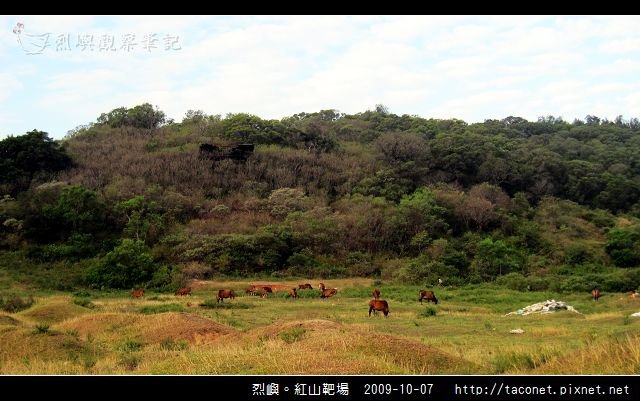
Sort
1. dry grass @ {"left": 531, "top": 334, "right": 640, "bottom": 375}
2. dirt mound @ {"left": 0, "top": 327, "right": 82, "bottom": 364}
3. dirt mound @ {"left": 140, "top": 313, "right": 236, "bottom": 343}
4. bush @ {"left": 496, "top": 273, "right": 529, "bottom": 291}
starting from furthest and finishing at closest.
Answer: bush @ {"left": 496, "top": 273, "right": 529, "bottom": 291} < dirt mound @ {"left": 140, "top": 313, "right": 236, "bottom": 343} < dirt mound @ {"left": 0, "top": 327, "right": 82, "bottom": 364} < dry grass @ {"left": 531, "top": 334, "right": 640, "bottom": 375}

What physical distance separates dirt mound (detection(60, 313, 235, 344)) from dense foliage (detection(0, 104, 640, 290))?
17.9 m

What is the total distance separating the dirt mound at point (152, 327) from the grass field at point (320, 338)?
4 cm

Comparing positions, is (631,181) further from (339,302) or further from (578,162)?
(339,302)

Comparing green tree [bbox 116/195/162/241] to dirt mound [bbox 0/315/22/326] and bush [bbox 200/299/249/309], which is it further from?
dirt mound [bbox 0/315/22/326]

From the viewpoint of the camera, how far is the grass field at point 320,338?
29.6 ft

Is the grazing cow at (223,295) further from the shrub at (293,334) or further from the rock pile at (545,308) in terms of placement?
the shrub at (293,334)

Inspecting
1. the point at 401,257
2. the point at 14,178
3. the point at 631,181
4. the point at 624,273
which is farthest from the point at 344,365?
the point at 631,181

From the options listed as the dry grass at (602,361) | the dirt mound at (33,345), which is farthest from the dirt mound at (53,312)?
the dry grass at (602,361)

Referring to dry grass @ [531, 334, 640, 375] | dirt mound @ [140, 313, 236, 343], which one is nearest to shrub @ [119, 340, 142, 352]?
dirt mound @ [140, 313, 236, 343]

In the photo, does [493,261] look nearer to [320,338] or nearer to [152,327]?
[152,327]

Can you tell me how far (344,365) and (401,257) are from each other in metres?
38.1

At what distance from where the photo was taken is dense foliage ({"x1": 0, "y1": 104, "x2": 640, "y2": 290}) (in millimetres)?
41344

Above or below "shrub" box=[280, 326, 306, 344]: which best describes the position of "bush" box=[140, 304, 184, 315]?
below

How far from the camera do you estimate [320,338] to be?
10938 millimetres
